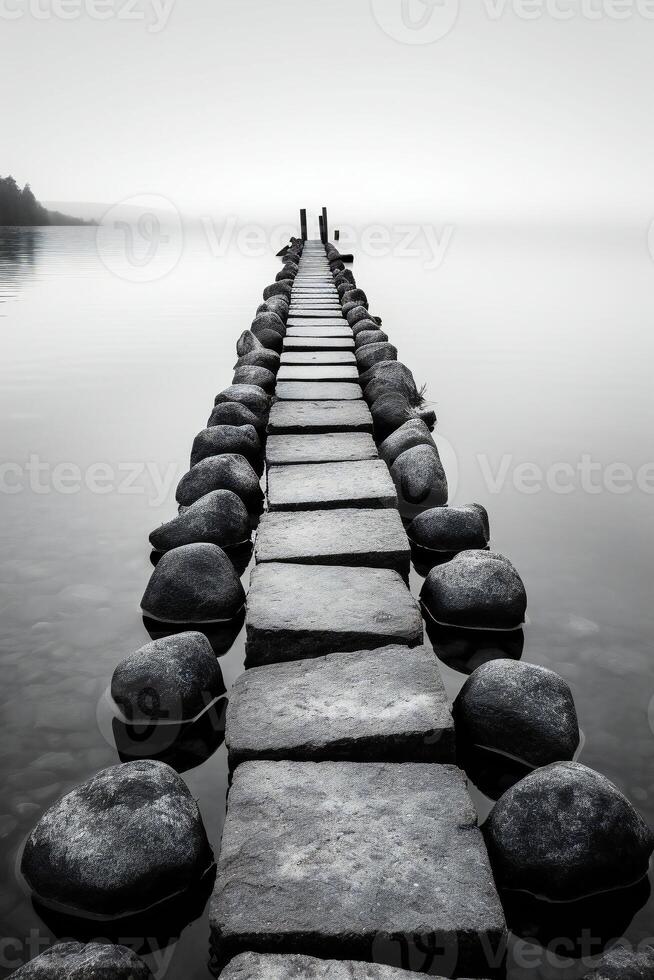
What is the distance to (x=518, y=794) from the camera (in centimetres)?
153

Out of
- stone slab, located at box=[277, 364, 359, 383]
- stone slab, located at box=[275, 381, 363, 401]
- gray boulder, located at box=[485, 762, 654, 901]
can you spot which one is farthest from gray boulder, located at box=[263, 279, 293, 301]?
gray boulder, located at box=[485, 762, 654, 901]

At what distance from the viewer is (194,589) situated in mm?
2461

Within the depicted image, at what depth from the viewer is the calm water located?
1884 mm

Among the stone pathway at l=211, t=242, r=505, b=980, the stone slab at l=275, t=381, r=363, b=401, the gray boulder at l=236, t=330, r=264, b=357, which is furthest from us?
the gray boulder at l=236, t=330, r=264, b=357

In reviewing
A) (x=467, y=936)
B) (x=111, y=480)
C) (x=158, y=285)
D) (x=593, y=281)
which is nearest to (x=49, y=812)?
(x=467, y=936)

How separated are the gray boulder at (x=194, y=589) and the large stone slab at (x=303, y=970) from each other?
132cm

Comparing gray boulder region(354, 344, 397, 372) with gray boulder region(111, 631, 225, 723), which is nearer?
gray boulder region(111, 631, 225, 723)

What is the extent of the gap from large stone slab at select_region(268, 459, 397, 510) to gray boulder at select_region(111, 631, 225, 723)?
997 millimetres

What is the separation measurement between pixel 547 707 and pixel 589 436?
375 centimetres

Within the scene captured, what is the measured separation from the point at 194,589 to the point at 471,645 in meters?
0.89

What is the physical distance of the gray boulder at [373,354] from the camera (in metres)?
5.19

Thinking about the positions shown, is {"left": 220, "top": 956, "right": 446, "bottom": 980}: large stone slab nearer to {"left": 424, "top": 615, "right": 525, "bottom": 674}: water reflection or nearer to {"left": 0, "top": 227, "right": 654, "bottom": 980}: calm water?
{"left": 0, "top": 227, "right": 654, "bottom": 980}: calm water

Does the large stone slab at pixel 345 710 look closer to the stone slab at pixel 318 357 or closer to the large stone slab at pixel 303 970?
the large stone slab at pixel 303 970

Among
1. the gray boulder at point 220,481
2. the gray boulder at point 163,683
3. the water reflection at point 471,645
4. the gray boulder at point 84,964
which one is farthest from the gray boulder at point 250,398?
the gray boulder at point 84,964
